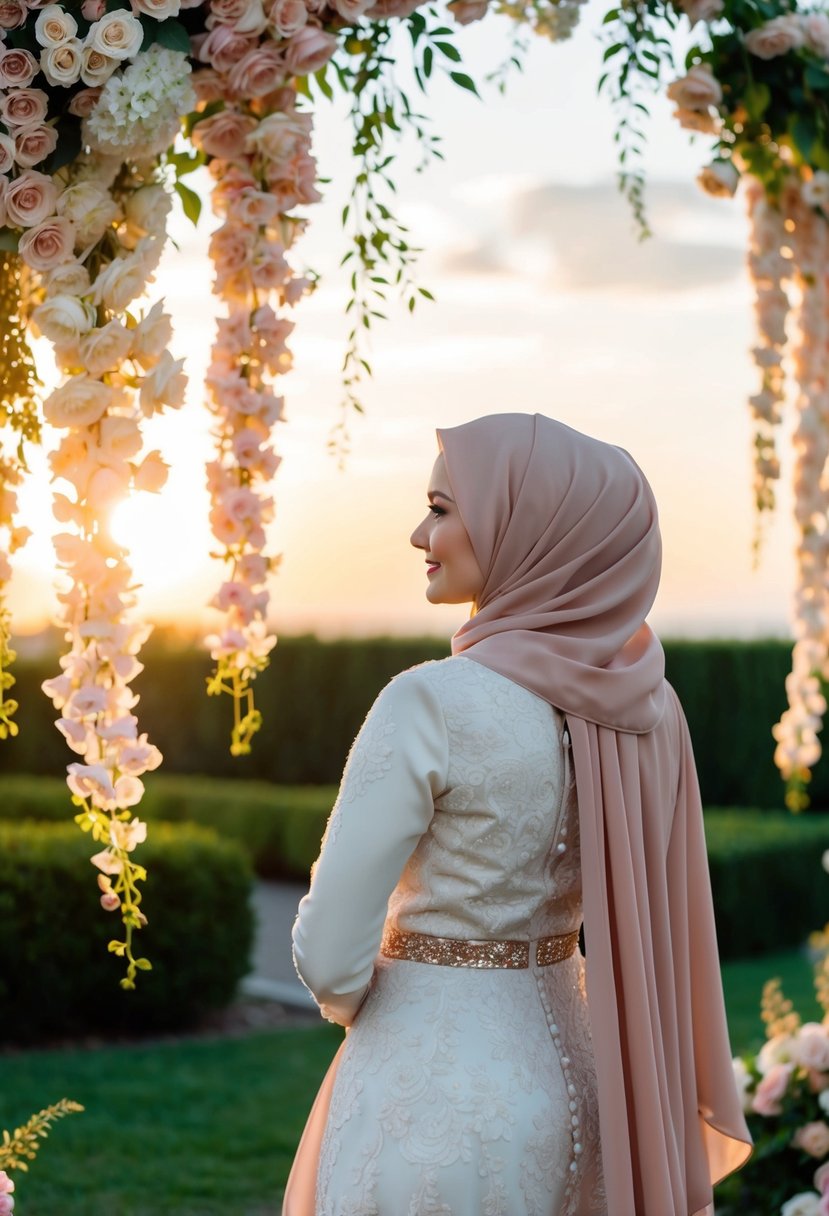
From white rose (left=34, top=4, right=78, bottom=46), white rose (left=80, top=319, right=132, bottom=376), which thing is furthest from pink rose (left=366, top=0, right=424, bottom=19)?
white rose (left=80, top=319, right=132, bottom=376)

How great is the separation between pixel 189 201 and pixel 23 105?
20.3 inches

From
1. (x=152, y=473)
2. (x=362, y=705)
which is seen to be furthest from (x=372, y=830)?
(x=362, y=705)

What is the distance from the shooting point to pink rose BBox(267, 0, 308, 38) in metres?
2.30

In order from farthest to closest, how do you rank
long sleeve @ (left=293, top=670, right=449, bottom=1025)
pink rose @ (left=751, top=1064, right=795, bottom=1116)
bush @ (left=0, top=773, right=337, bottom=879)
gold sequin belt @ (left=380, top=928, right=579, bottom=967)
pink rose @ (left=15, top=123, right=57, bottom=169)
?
bush @ (left=0, top=773, right=337, bottom=879), pink rose @ (left=751, top=1064, right=795, bottom=1116), pink rose @ (left=15, top=123, right=57, bottom=169), gold sequin belt @ (left=380, top=928, right=579, bottom=967), long sleeve @ (left=293, top=670, right=449, bottom=1025)

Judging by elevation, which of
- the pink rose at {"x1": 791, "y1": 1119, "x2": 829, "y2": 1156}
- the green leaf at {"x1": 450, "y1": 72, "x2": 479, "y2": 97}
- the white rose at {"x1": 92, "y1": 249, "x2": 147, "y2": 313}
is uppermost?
the green leaf at {"x1": 450, "y1": 72, "x2": 479, "y2": 97}

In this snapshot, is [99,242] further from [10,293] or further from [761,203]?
[761,203]

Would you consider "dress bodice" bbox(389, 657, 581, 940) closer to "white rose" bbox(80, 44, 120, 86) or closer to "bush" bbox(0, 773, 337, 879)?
"white rose" bbox(80, 44, 120, 86)

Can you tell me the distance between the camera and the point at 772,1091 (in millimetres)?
3627

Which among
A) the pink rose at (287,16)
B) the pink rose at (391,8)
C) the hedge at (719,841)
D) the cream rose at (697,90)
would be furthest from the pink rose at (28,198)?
the hedge at (719,841)

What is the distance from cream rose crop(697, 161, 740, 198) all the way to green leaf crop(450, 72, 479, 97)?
720 millimetres

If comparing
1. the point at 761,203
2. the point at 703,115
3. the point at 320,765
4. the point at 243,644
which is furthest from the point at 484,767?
the point at 320,765

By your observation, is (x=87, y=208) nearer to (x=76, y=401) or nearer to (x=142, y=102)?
(x=142, y=102)

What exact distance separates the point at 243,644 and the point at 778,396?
1633 mm

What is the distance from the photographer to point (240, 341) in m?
2.58
